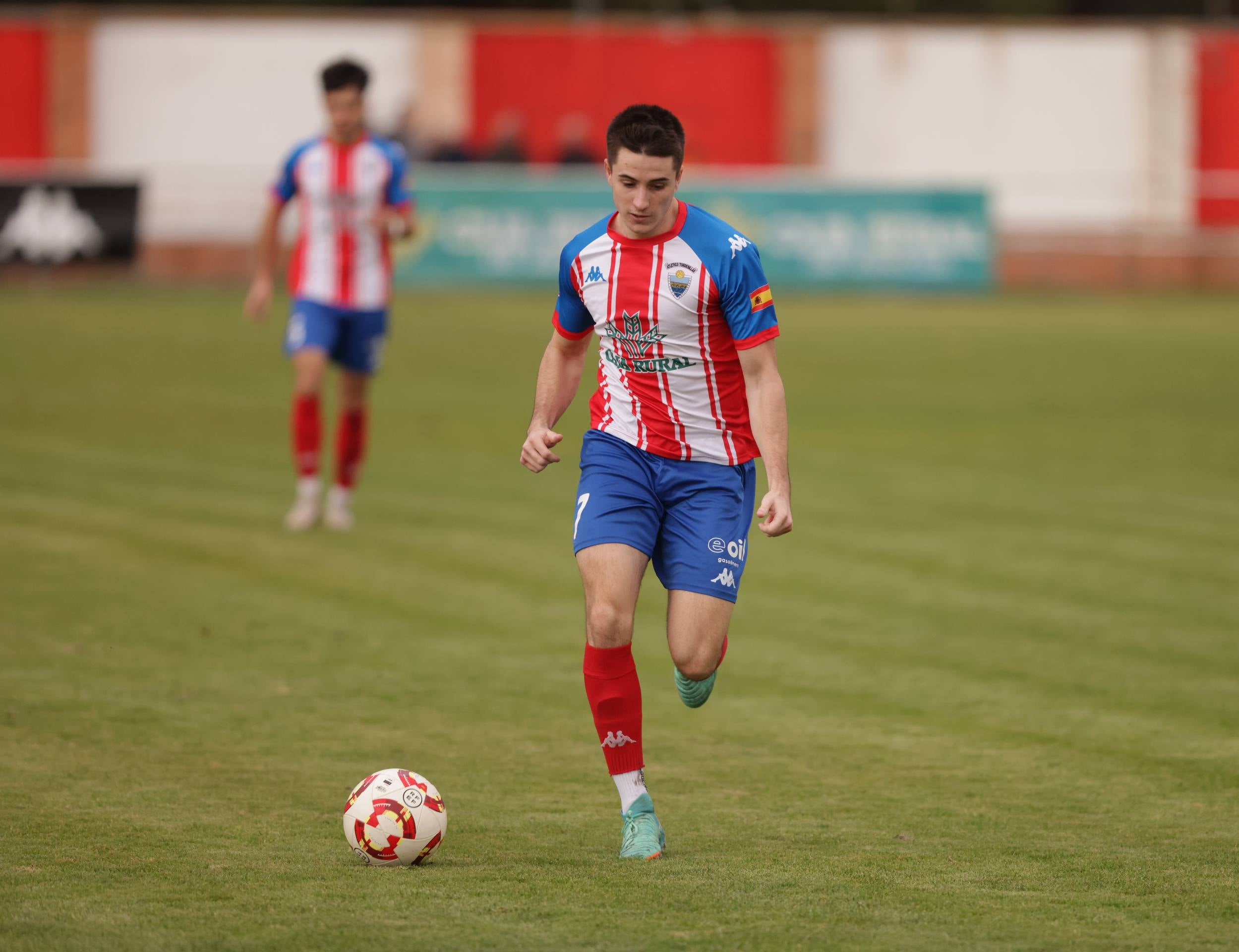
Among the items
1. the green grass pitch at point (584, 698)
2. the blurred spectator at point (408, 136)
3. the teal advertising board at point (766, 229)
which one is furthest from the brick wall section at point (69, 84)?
the green grass pitch at point (584, 698)

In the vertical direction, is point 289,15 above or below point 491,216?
above

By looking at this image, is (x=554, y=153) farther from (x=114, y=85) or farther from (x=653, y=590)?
(x=653, y=590)

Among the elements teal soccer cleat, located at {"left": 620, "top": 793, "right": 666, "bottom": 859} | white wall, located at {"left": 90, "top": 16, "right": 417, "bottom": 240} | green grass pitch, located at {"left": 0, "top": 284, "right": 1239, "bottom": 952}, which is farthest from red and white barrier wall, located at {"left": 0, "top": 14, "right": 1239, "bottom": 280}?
teal soccer cleat, located at {"left": 620, "top": 793, "right": 666, "bottom": 859}

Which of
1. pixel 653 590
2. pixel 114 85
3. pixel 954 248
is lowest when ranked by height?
pixel 653 590

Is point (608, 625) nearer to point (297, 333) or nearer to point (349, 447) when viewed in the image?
point (349, 447)

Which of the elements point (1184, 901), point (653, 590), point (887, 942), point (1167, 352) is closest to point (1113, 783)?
point (1184, 901)

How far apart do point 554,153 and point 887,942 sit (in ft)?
104

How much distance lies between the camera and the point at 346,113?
1040cm

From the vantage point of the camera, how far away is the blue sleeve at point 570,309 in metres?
5.48

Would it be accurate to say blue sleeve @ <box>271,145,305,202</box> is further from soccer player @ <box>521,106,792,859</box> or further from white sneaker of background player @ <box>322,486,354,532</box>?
soccer player @ <box>521,106,792,859</box>

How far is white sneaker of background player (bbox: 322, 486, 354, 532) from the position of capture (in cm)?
1063

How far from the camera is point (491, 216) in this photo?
26.2 meters

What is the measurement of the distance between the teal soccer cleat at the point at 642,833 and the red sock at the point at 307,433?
5.97 m

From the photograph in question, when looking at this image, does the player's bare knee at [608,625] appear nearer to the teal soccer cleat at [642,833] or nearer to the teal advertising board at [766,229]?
the teal soccer cleat at [642,833]
